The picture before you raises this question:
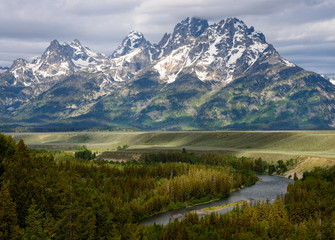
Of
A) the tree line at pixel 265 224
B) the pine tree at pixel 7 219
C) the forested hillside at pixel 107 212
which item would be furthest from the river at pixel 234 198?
the pine tree at pixel 7 219

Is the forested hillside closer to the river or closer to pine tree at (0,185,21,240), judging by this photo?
pine tree at (0,185,21,240)

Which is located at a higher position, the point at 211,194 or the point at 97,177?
the point at 97,177

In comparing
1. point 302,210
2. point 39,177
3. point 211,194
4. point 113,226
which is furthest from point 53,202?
point 211,194

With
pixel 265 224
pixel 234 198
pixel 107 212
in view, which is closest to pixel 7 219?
pixel 107 212

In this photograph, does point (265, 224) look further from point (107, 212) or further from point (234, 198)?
point (234, 198)

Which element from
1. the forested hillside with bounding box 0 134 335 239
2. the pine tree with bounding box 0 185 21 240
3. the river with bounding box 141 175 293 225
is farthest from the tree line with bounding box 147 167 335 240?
the pine tree with bounding box 0 185 21 240

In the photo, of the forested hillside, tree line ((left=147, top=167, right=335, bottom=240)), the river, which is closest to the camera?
the forested hillside

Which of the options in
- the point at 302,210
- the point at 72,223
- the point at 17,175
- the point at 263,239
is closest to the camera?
the point at 72,223

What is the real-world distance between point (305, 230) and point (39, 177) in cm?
7054

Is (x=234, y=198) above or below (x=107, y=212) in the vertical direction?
below

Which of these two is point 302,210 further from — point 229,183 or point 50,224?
point 50,224

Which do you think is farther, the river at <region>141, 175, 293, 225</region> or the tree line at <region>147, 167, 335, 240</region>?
the river at <region>141, 175, 293, 225</region>

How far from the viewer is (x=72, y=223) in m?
80.2

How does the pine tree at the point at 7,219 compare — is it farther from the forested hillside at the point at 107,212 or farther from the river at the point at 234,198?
the river at the point at 234,198
